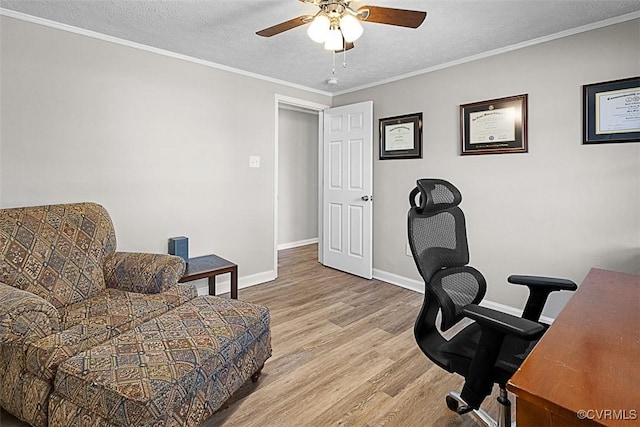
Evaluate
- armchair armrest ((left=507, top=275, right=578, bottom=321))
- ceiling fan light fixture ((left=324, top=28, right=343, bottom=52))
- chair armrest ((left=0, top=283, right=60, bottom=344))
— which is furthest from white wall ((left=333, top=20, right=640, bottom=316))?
chair armrest ((left=0, top=283, right=60, bottom=344))

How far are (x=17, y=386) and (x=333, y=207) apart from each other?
342 centimetres

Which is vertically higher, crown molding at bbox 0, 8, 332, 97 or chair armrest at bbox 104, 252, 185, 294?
crown molding at bbox 0, 8, 332, 97

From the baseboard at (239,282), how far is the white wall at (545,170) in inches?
80.1

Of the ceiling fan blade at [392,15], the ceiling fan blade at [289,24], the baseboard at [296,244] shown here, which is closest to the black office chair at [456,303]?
the ceiling fan blade at [392,15]

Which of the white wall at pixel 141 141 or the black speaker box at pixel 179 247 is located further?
the black speaker box at pixel 179 247

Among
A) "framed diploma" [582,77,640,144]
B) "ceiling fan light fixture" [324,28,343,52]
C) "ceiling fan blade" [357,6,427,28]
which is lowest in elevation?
"framed diploma" [582,77,640,144]

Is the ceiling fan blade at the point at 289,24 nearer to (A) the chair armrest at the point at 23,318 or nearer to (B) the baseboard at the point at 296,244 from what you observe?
(A) the chair armrest at the point at 23,318

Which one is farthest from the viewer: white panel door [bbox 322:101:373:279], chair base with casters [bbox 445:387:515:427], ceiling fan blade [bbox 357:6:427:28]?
white panel door [bbox 322:101:373:279]

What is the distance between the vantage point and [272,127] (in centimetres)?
392

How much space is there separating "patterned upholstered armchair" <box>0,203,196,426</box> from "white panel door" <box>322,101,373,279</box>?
7.61ft

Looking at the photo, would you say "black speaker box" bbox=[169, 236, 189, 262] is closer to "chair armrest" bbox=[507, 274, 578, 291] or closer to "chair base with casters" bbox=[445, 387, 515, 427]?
"chair base with casters" bbox=[445, 387, 515, 427]

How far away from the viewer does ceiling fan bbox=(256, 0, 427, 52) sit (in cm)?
176

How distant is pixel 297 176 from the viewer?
20.4 ft

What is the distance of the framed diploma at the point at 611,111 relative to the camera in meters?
2.33
